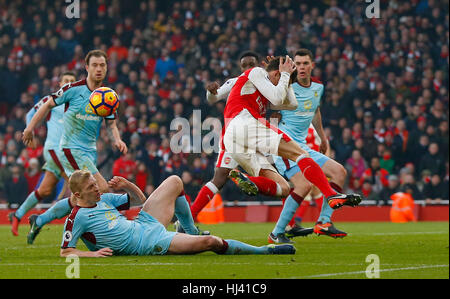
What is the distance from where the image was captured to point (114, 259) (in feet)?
26.5

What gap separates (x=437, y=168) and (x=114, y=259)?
1158cm

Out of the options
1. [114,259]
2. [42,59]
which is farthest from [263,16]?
[114,259]

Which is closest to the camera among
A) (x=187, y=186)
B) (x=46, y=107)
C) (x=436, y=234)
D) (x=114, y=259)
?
(x=114, y=259)

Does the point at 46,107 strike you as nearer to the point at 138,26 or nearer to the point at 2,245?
the point at 2,245

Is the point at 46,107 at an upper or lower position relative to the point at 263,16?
lower

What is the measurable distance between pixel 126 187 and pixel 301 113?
12.3ft

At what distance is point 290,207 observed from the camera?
1058 centimetres

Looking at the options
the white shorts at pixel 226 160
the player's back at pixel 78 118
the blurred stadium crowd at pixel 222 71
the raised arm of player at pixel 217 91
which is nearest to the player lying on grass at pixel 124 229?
the white shorts at pixel 226 160

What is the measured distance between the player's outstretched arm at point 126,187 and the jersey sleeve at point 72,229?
46 centimetres

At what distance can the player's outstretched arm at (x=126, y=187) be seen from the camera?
26.7 ft

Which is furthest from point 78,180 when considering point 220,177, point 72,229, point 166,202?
point 220,177

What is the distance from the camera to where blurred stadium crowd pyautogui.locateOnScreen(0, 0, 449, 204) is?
18.6 meters

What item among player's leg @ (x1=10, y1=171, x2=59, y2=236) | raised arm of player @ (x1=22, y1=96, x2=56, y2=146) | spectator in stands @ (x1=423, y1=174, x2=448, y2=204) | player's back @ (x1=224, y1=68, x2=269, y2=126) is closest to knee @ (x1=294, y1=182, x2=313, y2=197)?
player's back @ (x1=224, y1=68, x2=269, y2=126)

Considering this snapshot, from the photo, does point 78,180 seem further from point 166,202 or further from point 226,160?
point 226,160
